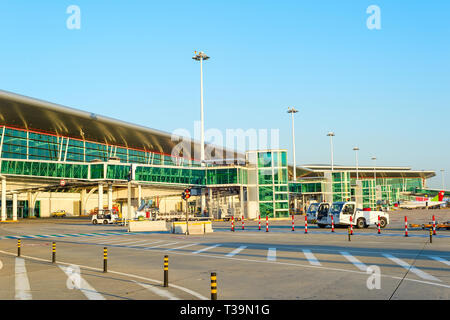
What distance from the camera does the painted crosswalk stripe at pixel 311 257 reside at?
16453 millimetres

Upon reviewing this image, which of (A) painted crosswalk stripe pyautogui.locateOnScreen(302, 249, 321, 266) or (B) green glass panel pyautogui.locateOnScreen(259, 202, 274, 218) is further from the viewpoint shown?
(B) green glass panel pyautogui.locateOnScreen(259, 202, 274, 218)

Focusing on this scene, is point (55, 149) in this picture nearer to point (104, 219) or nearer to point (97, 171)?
point (97, 171)

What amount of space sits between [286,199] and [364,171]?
10268cm

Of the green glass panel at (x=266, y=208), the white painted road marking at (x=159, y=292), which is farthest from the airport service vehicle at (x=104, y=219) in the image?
the white painted road marking at (x=159, y=292)

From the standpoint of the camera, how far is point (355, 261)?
55.1 feet

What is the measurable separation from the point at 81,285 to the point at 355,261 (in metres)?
9.70

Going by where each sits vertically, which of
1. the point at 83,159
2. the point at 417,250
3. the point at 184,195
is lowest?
the point at 417,250

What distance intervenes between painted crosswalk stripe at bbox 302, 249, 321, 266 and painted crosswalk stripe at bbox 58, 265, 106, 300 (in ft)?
25.8

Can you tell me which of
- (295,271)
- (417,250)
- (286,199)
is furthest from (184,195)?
(286,199)

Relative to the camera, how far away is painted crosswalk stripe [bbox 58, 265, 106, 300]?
1084 cm

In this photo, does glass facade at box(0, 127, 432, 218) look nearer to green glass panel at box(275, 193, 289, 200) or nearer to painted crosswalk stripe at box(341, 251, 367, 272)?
green glass panel at box(275, 193, 289, 200)

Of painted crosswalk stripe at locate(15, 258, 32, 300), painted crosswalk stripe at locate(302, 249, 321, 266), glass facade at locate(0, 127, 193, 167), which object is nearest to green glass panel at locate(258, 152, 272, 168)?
glass facade at locate(0, 127, 193, 167)
